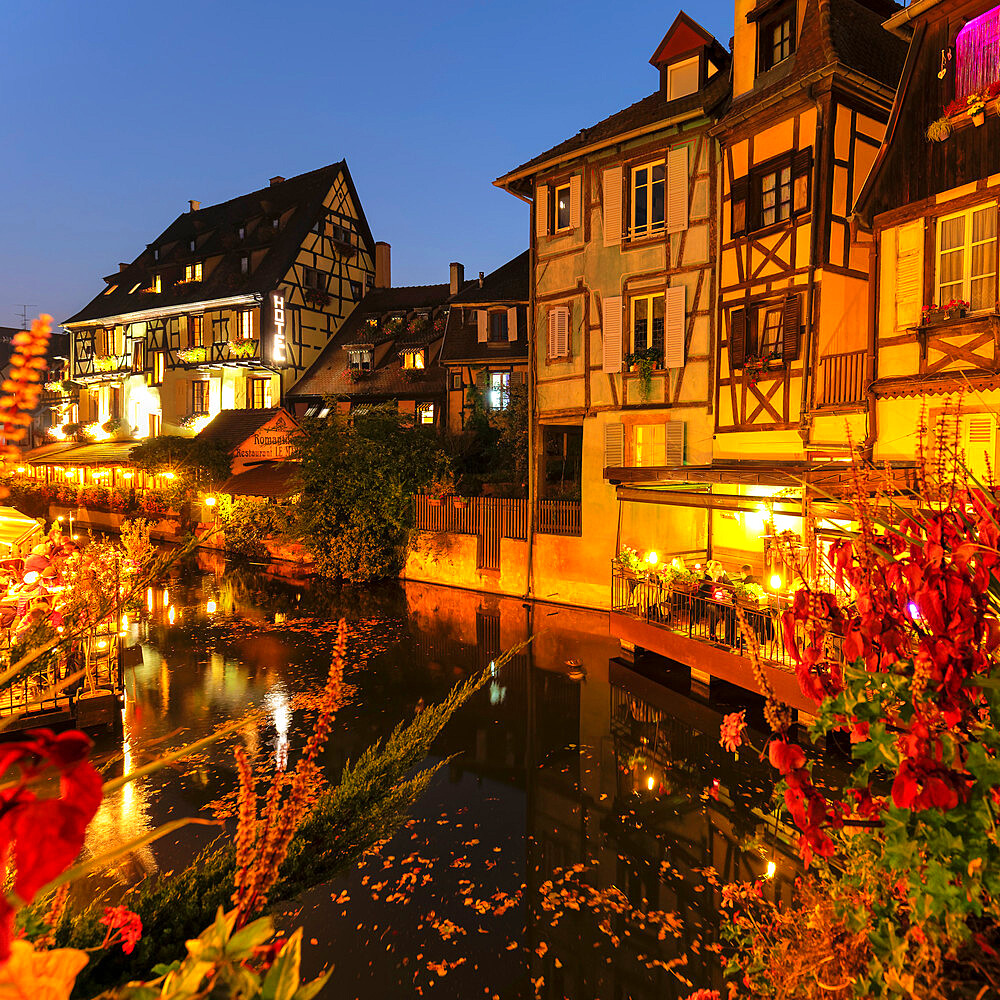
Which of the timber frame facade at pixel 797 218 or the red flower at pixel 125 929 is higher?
the timber frame facade at pixel 797 218

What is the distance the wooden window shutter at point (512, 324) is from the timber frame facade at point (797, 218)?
10.6m

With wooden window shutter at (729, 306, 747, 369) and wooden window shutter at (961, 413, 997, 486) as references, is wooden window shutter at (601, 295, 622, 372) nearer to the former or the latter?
wooden window shutter at (729, 306, 747, 369)

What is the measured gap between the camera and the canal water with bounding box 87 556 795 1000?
5742mm

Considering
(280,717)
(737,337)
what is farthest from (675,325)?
(280,717)

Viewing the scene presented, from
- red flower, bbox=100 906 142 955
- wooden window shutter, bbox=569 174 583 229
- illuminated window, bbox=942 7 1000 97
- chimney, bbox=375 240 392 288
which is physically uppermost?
chimney, bbox=375 240 392 288

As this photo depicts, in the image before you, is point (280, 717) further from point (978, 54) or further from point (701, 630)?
point (978, 54)

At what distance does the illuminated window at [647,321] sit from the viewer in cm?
1702

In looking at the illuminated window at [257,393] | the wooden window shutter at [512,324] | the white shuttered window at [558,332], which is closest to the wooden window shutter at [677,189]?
the white shuttered window at [558,332]

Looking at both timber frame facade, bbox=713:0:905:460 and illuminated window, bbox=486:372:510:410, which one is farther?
illuminated window, bbox=486:372:510:410

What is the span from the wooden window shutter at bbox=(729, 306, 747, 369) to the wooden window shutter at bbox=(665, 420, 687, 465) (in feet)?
6.25

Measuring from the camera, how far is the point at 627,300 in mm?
17391

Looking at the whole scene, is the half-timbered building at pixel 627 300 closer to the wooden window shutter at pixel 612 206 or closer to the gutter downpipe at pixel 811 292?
the wooden window shutter at pixel 612 206

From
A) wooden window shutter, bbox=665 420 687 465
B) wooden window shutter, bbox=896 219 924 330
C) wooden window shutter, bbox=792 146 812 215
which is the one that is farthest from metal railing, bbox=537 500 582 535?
wooden window shutter, bbox=896 219 924 330

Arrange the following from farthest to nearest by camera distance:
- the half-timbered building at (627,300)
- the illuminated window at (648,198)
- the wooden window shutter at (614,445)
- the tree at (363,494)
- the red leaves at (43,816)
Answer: the tree at (363,494) < the wooden window shutter at (614,445) < the illuminated window at (648,198) < the half-timbered building at (627,300) < the red leaves at (43,816)
